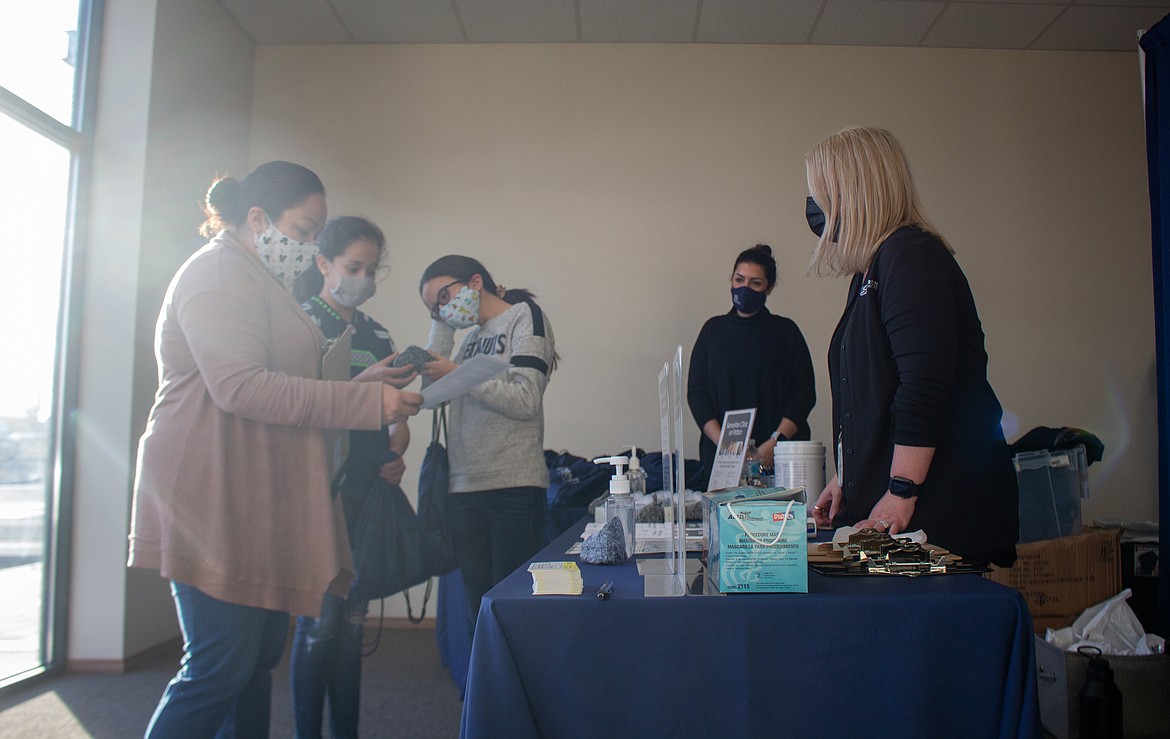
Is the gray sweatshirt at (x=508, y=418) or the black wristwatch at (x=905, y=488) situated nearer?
the black wristwatch at (x=905, y=488)

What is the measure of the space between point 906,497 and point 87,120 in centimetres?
314

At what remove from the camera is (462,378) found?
1.80m

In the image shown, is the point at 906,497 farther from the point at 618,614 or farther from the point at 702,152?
the point at 702,152

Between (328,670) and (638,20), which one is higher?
(638,20)

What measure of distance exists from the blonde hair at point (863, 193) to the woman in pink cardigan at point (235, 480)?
877 mm

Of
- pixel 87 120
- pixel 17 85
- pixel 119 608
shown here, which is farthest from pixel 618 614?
pixel 87 120

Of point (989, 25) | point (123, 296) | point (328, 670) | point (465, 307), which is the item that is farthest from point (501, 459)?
point (989, 25)

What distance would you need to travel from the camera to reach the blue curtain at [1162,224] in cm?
256

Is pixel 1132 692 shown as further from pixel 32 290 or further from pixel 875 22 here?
pixel 32 290

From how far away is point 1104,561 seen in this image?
3.03 m

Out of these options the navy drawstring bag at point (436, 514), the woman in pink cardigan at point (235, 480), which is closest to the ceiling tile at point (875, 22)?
the navy drawstring bag at point (436, 514)

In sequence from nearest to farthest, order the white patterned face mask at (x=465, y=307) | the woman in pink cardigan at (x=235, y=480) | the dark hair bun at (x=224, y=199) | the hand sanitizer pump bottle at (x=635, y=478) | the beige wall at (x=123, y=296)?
the woman in pink cardigan at (x=235, y=480) → the dark hair bun at (x=224, y=199) → the hand sanitizer pump bottle at (x=635, y=478) → the white patterned face mask at (x=465, y=307) → the beige wall at (x=123, y=296)

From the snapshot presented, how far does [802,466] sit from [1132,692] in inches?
50.9

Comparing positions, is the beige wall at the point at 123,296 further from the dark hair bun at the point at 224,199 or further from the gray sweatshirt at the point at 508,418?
the dark hair bun at the point at 224,199
